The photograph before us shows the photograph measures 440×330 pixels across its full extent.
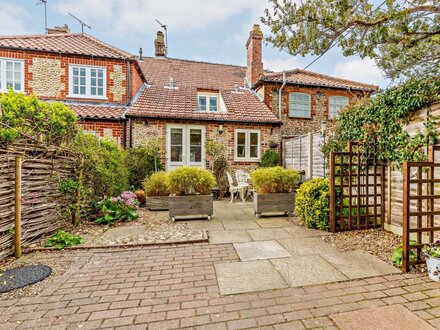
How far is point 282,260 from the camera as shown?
11.3ft

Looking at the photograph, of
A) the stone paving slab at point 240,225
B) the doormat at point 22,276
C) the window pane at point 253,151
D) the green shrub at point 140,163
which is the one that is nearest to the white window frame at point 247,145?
the window pane at point 253,151

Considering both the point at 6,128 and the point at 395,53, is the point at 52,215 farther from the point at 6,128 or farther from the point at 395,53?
the point at 395,53

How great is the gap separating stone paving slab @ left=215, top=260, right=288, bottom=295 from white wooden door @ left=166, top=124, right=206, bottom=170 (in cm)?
711

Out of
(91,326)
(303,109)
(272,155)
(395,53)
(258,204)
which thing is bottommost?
(91,326)

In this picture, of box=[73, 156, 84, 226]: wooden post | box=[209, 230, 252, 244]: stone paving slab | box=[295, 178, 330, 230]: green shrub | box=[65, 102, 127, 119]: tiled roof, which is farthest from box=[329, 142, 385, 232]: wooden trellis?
box=[65, 102, 127, 119]: tiled roof

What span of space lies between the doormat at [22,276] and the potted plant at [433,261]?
4919 millimetres

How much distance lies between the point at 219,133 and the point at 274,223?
5731 mm

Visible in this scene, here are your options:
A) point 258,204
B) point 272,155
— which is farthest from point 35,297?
point 272,155

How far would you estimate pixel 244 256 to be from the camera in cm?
361

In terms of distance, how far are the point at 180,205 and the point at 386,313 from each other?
4.29 meters

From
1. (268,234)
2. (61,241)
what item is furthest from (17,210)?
(268,234)

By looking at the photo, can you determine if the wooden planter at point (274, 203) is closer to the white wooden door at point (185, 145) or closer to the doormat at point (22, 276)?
the doormat at point (22, 276)

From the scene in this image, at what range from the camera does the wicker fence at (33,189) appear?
341 cm

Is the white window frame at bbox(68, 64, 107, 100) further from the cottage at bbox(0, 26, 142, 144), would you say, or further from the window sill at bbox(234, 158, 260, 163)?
the window sill at bbox(234, 158, 260, 163)
